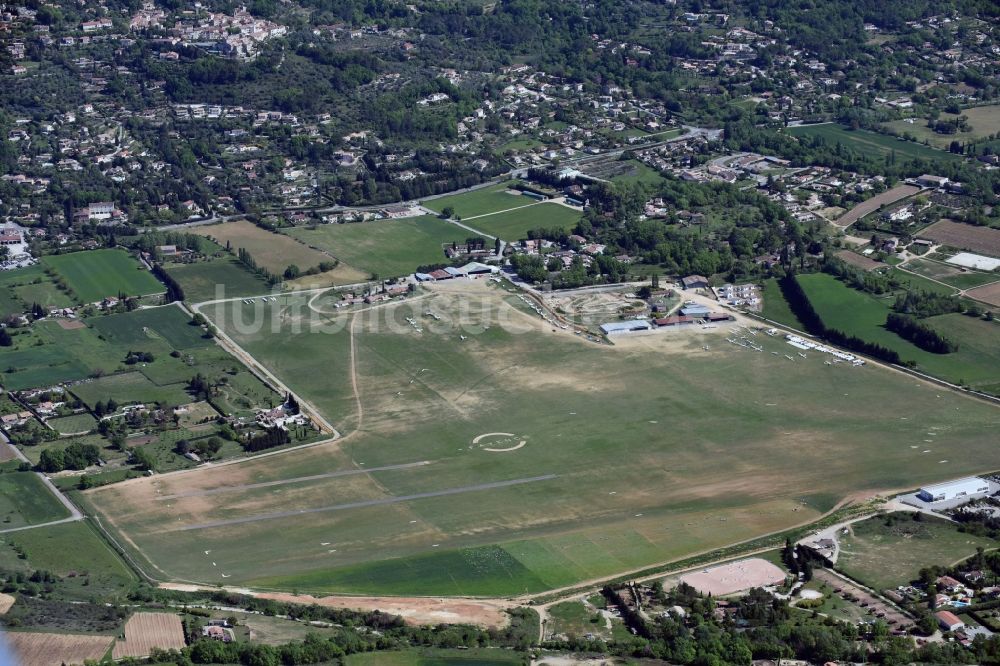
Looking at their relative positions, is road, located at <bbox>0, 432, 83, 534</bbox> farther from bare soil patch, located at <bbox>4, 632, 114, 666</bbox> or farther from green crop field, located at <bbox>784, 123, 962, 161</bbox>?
green crop field, located at <bbox>784, 123, 962, 161</bbox>

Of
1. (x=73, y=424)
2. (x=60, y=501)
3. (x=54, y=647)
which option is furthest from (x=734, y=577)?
(x=73, y=424)

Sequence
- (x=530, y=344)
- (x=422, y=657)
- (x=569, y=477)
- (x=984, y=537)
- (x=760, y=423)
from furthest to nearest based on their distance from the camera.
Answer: (x=530, y=344)
(x=760, y=423)
(x=569, y=477)
(x=984, y=537)
(x=422, y=657)

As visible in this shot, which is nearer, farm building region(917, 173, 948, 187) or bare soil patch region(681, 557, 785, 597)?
bare soil patch region(681, 557, 785, 597)

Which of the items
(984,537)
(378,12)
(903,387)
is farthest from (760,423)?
(378,12)

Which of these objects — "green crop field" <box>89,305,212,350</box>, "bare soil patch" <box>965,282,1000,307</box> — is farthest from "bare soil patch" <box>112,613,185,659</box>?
"bare soil patch" <box>965,282,1000,307</box>

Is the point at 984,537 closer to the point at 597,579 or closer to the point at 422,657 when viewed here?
the point at 597,579
